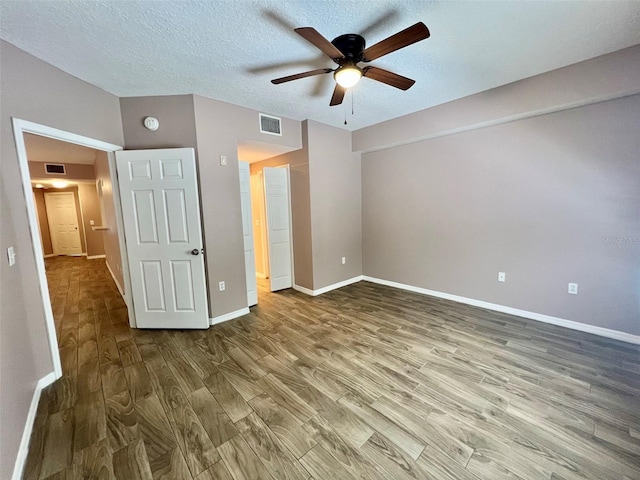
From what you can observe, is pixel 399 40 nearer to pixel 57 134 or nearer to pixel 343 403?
pixel 343 403

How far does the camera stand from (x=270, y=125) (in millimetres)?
3531

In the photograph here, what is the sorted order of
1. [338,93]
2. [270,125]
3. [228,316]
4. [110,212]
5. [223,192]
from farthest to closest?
[110,212], [270,125], [228,316], [223,192], [338,93]

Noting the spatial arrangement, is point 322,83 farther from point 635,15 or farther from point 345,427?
point 345,427

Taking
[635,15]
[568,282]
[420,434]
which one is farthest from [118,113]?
[568,282]

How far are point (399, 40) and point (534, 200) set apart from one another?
2.50 metres

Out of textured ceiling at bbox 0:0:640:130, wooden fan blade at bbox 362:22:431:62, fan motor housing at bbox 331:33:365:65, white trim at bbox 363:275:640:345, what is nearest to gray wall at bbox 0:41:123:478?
textured ceiling at bbox 0:0:640:130

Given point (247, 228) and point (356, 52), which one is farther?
point (247, 228)

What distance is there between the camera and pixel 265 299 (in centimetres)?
396

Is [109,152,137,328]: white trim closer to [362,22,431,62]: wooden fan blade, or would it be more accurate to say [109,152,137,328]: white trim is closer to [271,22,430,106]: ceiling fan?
[271,22,430,106]: ceiling fan

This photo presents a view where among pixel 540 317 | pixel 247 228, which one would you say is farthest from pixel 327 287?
pixel 540 317

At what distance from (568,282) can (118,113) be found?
5.32m

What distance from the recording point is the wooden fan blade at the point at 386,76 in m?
1.99

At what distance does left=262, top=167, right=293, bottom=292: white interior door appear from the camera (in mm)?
4129

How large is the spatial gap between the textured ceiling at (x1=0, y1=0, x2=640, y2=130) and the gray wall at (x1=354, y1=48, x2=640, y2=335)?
1.40 feet
